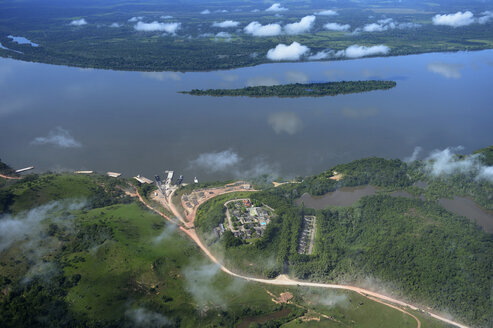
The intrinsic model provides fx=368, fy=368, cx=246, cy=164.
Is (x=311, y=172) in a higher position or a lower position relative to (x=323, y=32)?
lower

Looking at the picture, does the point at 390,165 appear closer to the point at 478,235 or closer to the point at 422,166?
the point at 422,166

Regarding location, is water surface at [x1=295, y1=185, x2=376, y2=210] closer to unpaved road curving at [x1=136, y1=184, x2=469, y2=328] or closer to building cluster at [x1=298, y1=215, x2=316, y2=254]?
building cluster at [x1=298, y1=215, x2=316, y2=254]

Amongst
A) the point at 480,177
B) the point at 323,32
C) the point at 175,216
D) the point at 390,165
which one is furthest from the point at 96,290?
the point at 323,32

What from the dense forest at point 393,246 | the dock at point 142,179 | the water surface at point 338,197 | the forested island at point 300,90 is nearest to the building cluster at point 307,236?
the dense forest at point 393,246

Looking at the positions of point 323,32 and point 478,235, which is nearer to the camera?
point 478,235

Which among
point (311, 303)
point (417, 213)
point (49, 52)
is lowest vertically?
point (311, 303)
